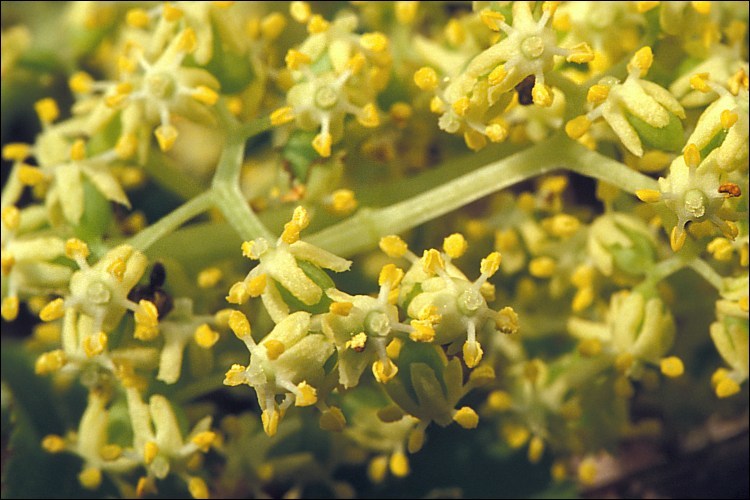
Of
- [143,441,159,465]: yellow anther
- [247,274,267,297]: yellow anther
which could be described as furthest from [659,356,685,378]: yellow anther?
[143,441,159,465]: yellow anther

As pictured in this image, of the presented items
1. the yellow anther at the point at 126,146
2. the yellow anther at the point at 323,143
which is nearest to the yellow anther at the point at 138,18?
the yellow anther at the point at 126,146

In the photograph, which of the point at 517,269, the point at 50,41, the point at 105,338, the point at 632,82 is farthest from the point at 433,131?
the point at 50,41

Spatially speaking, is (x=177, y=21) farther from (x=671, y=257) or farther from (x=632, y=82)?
(x=671, y=257)

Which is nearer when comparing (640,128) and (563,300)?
(640,128)

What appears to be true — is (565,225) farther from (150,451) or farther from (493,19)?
(150,451)

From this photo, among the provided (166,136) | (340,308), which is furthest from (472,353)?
(166,136)

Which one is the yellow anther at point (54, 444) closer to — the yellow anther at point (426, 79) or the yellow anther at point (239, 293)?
the yellow anther at point (239, 293)

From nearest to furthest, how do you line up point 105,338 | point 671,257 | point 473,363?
1. point 473,363
2. point 105,338
3. point 671,257
